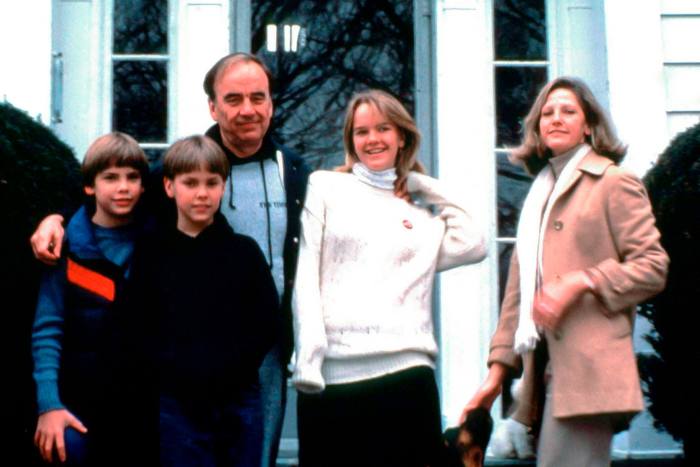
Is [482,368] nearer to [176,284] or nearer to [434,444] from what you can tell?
[434,444]

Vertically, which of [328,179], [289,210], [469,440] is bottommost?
[469,440]

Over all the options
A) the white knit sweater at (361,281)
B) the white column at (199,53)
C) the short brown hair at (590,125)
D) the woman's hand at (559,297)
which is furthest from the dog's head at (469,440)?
the white column at (199,53)

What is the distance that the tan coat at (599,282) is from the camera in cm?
366

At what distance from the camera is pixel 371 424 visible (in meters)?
3.79

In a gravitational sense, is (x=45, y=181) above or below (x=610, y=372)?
above

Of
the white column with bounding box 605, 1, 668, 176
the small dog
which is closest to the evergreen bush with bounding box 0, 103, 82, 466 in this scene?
the small dog

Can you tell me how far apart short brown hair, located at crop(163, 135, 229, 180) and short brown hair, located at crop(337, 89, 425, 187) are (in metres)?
0.51

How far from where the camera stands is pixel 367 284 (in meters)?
3.87

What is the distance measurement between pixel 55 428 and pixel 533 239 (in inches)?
67.4

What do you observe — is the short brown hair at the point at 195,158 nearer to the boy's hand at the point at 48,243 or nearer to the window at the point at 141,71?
the boy's hand at the point at 48,243

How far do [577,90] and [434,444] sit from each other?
1.31 m

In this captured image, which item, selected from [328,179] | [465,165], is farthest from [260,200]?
[465,165]

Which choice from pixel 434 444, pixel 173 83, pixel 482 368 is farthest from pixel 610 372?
pixel 173 83

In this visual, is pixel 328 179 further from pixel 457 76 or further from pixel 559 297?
pixel 457 76
